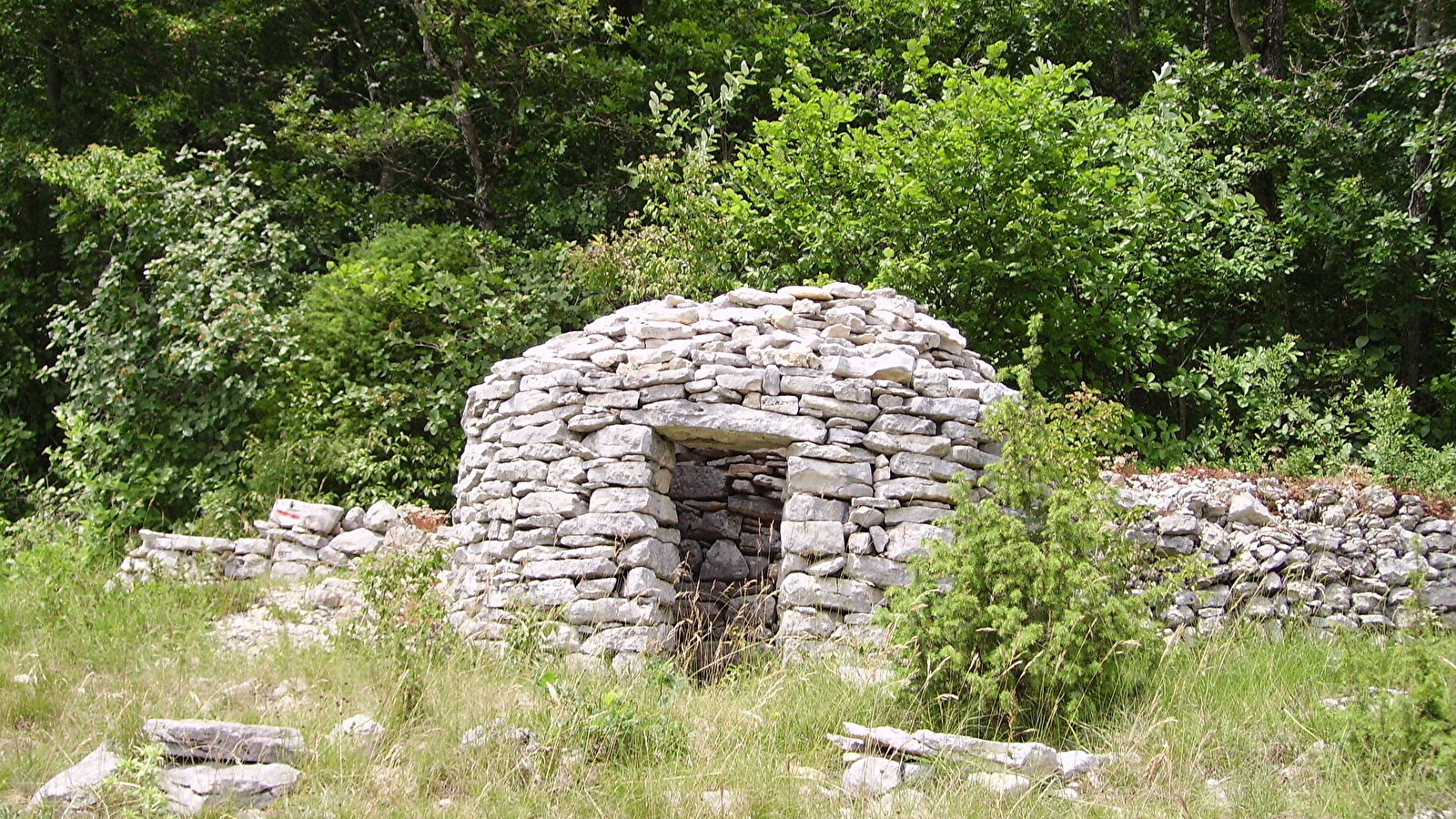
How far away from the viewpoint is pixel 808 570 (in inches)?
233

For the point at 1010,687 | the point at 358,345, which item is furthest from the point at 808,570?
the point at 358,345

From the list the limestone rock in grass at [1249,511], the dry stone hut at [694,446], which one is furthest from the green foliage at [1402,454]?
the dry stone hut at [694,446]

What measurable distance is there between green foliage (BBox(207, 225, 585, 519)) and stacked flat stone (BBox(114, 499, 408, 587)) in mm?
706

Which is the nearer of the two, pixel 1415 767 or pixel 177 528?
pixel 1415 767

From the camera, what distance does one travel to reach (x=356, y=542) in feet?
27.1

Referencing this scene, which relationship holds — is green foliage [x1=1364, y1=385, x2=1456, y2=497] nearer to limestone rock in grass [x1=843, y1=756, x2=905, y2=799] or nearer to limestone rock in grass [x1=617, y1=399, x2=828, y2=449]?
limestone rock in grass [x1=617, y1=399, x2=828, y2=449]

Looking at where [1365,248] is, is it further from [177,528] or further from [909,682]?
[177,528]

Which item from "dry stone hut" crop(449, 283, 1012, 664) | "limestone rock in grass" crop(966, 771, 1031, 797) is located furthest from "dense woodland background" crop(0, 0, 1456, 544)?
"limestone rock in grass" crop(966, 771, 1031, 797)

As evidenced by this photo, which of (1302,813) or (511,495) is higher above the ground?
(511,495)

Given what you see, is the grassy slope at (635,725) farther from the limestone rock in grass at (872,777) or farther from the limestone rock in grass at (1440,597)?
the limestone rock in grass at (1440,597)

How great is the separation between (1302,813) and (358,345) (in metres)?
8.14

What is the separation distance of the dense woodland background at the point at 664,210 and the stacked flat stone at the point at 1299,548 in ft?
4.68

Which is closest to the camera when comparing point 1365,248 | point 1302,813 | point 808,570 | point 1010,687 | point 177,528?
point 1302,813

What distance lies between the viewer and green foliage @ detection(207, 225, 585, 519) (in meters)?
9.41
